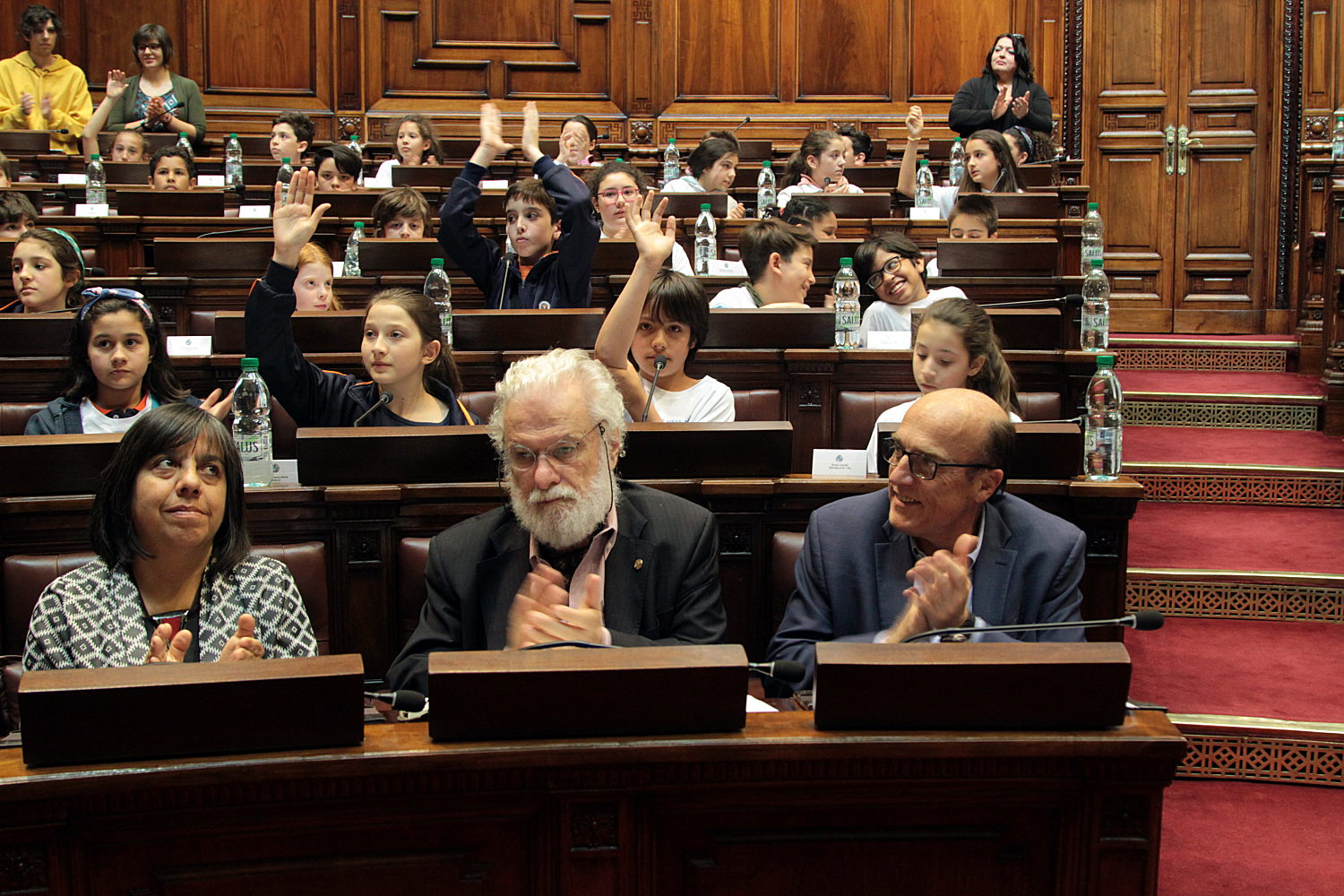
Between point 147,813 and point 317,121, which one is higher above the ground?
point 317,121

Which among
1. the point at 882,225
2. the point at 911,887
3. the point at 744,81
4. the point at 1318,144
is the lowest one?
the point at 911,887

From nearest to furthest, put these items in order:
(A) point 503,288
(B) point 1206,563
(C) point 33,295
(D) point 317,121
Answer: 1. (B) point 1206,563
2. (C) point 33,295
3. (A) point 503,288
4. (D) point 317,121

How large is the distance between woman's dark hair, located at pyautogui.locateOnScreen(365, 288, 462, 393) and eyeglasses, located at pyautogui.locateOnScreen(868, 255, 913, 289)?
1.51 metres

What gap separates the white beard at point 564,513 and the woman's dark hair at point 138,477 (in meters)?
0.39

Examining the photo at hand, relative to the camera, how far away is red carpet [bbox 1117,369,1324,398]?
471 cm

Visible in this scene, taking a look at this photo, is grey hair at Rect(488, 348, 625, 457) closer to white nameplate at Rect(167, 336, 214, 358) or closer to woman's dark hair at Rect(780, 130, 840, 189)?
white nameplate at Rect(167, 336, 214, 358)

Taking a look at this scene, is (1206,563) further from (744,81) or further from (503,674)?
(744,81)

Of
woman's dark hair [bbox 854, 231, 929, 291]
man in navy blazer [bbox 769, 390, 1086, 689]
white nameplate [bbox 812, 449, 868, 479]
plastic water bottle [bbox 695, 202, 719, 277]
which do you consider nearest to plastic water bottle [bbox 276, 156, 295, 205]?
plastic water bottle [bbox 695, 202, 719, 277]

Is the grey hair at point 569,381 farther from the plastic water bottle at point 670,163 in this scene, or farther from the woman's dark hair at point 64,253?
the plastic water bottle at point 670,163

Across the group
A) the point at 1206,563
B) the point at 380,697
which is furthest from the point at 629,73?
the point at 380,697

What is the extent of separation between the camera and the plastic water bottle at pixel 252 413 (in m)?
2.69

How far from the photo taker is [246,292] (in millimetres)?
4188

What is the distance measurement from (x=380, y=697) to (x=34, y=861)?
0.37 metres

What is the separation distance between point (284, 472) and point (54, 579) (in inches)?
16.7
